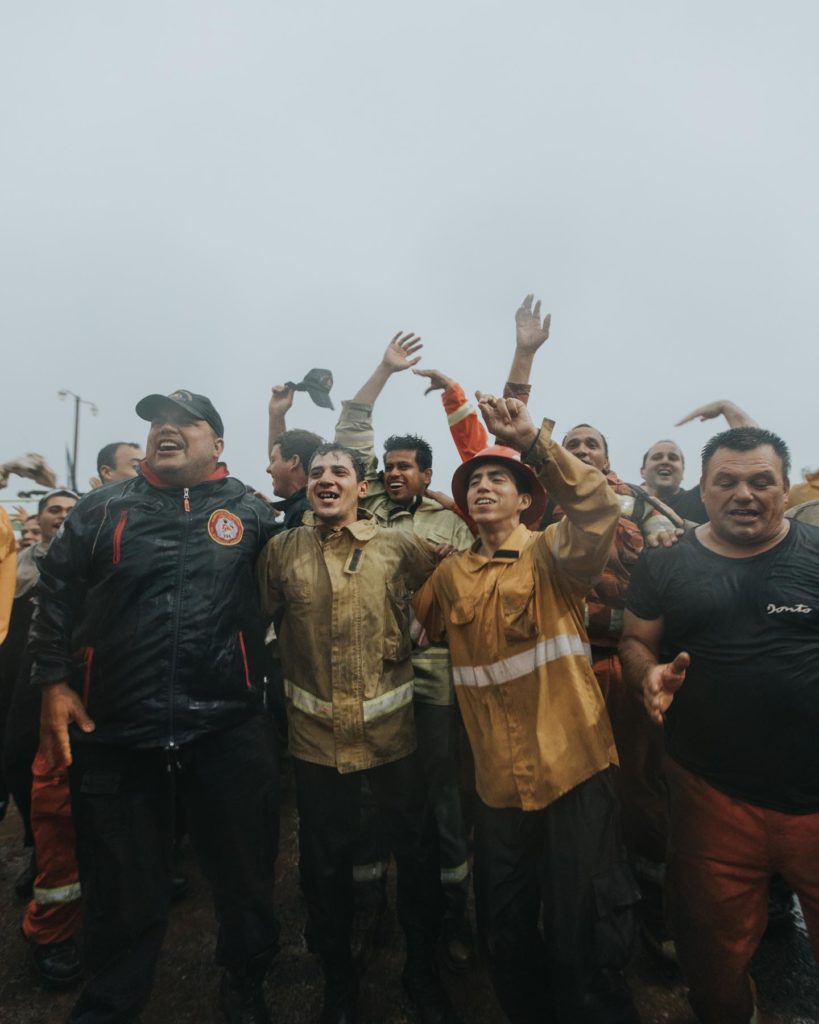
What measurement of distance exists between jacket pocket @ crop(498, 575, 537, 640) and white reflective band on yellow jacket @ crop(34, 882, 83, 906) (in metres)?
2.73

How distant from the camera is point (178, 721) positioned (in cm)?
244

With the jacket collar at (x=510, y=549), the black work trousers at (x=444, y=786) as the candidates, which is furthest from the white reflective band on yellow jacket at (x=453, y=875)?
the jacket collar at (x=510, y=549)

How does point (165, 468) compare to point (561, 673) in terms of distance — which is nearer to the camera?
point (561, 673)

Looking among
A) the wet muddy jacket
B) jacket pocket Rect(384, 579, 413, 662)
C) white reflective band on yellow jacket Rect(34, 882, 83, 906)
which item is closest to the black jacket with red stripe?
the wet muddy jacket

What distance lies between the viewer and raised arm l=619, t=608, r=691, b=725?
219cm

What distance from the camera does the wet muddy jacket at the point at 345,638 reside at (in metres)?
2.60

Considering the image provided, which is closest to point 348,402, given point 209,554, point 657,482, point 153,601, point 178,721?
point 209,554

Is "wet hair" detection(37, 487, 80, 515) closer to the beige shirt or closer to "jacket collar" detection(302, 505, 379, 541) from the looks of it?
"jacket collar" detection(302, 505, 379, 541)

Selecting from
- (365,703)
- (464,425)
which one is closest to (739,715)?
(365,703)

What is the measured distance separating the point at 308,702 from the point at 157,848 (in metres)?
0.86

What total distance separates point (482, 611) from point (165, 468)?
64.6 inches

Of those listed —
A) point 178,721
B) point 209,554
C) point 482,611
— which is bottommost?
point 178,721

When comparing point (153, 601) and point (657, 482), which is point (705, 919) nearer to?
point (153, 601)

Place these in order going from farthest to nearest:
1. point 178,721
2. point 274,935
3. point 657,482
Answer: point 657,482 < point 274,935 < point 178,721
